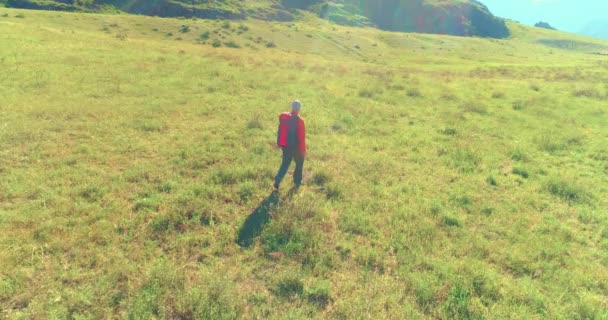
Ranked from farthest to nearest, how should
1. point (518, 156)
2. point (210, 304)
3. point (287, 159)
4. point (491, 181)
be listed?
point (518, 156) → point (491, 181) → point (287, 159) → point (210, 304)

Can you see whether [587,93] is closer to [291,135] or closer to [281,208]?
[291,135]

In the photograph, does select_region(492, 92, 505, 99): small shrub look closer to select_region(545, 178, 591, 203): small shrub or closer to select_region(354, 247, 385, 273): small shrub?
select_region(545, 178, 591, 203): small shrub

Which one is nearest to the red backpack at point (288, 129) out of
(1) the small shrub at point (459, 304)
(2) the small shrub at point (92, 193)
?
(2) the small shrub at point (92, 193)

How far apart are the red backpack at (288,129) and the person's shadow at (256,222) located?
160 centimetres

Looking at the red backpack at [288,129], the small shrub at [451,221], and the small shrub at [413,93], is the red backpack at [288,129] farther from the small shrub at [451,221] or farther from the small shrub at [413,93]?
the small shrub at [413,93]

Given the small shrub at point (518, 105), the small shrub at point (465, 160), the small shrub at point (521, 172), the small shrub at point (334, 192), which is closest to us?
the small shrub at point (334, 192)

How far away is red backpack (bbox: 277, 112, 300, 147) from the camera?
9.51m

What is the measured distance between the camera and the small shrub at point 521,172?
1264cm

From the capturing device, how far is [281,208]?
9.09m

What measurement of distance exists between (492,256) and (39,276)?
9.44 metres

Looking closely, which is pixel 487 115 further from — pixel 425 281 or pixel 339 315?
pixel 339 315

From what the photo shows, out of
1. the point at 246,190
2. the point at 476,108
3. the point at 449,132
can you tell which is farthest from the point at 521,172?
the point at 246,190

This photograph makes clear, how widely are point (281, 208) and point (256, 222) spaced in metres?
0.83

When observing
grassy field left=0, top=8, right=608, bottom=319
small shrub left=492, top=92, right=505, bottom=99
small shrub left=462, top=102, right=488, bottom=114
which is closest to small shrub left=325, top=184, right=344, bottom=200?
grassy field left=0, top=8, right=608, bottom=319
